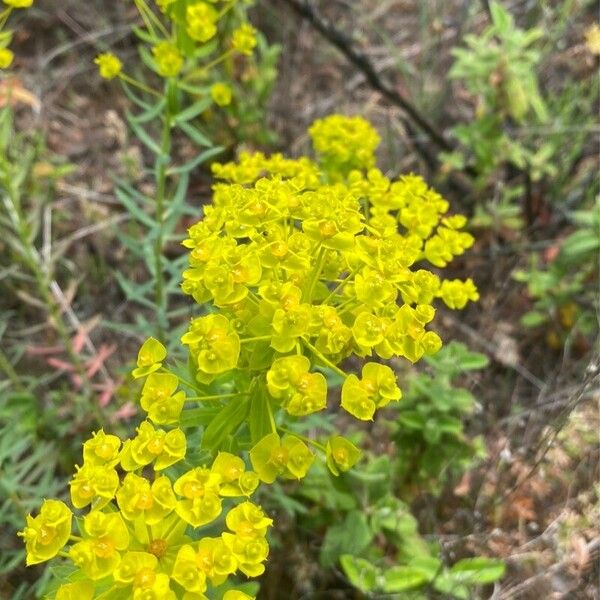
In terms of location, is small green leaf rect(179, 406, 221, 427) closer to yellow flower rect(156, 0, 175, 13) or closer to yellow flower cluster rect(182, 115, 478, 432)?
yellow flower cluster rect(182, 115, 478, 432)

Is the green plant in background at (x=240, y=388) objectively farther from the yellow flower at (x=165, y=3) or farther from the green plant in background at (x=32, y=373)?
the green plant in background at (x=32, y=373)

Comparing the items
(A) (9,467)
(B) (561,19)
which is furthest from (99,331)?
(B) (561,19)

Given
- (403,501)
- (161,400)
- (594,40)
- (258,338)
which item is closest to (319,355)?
(258,338)

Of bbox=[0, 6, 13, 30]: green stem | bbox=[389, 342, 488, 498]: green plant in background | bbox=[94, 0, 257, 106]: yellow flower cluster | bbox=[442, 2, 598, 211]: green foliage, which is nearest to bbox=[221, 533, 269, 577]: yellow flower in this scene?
bbox=[389, 342, 488, 498]: green plant in background

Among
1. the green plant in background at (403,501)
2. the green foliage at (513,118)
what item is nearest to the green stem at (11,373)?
the green plant in background at (403,501)

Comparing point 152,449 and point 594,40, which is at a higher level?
point 594,40

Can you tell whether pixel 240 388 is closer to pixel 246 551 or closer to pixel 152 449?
pixel 152 449

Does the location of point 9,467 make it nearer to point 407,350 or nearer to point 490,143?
point 407,350
